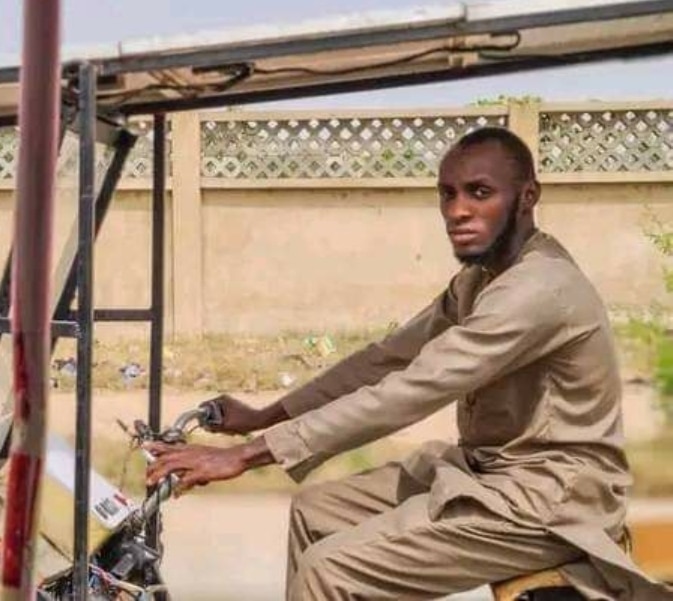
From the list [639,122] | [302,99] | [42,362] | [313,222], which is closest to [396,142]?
[313,222]

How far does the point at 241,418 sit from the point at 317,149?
27.0 ft

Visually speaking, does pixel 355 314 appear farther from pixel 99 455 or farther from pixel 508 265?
pixel 508 265

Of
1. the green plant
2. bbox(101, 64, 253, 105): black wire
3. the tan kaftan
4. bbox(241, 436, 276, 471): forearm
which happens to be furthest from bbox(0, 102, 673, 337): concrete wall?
bbox(241, 436, 276, 471): forearm

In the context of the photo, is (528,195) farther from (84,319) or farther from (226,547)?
(226,547)

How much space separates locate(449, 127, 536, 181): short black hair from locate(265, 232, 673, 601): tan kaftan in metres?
0.13

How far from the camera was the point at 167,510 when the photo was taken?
7.34 m

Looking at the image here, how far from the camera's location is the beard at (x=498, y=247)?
287cm

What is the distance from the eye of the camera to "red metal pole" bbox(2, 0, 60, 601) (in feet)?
4.47

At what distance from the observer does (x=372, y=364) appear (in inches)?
136

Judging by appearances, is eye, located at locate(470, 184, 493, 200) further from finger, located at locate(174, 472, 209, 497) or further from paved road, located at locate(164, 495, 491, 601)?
paved road, located at locate(164, 495, 491, 601)

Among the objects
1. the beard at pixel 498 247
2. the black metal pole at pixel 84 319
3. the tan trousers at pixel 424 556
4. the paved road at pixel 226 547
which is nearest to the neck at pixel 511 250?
the beard at pixel 498 247

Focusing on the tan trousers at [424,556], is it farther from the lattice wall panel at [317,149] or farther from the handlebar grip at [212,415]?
the lattice wall panel at [317,149]

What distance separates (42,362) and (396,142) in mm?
9995

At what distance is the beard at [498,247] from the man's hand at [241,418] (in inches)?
27.6
